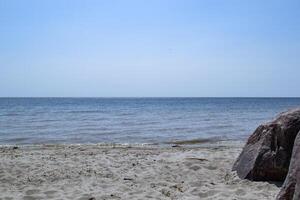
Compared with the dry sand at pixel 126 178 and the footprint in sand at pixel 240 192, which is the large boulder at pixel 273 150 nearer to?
the dry sand at pixel 126 178

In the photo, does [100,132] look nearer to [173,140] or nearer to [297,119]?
[173,140]

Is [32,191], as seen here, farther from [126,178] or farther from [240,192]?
[240,192]

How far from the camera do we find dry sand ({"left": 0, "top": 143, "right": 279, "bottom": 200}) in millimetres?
6555

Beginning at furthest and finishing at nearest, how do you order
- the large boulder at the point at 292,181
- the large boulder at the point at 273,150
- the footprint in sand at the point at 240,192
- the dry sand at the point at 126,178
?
the large boulder at the point at 273,150, the dry sand at the point at 126,178, the footprint in sand at the point at 240,192, the large boulder at the point at 292,181

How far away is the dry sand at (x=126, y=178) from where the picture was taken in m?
6.55

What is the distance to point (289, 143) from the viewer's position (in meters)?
6.91

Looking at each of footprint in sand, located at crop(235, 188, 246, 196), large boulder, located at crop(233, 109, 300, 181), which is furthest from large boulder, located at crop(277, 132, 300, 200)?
large boulder, located at crop(233, 109, 300, 181)

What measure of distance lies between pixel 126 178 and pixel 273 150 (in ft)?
10.1

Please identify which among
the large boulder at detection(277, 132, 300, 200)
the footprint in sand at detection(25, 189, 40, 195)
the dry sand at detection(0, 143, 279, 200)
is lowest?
the footprint in sand at detection(25, 189, 40, 195)

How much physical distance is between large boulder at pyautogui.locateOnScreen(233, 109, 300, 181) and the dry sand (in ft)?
0.89

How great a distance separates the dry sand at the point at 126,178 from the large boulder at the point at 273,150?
27 cm

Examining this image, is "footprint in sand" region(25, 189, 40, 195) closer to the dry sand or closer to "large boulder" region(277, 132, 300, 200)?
the dry sand

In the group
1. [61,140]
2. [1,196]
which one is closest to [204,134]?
[61,140]

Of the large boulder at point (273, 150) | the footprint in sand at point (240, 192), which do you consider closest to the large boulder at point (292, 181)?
the footprint in sand at point (240, 192)
